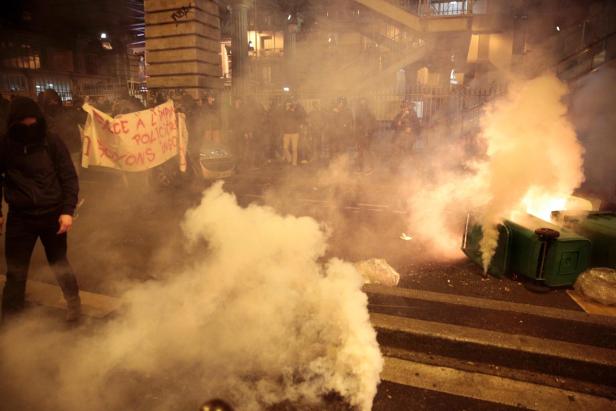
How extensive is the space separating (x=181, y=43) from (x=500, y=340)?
394 inches

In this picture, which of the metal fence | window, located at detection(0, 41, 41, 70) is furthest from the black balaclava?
window, located at detection(0, 41, 41, 70)

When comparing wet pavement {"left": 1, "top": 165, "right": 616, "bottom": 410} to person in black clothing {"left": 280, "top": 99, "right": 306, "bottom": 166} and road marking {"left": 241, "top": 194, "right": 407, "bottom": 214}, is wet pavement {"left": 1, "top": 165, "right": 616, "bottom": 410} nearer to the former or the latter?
road marking {"left": 241, "top": 194, "right": 407, "bottom": 214}

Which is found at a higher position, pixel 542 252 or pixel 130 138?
pixel 130 138

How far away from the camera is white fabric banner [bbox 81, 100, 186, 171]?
6750 millimetres

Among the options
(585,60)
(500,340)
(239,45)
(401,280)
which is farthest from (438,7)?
(500,340)

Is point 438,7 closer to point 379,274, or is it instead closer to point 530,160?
point 530,160

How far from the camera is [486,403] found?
9.52 feet

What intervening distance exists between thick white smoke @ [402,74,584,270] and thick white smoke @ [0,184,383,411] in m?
2.23

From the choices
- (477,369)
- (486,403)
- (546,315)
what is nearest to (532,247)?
(546,315)

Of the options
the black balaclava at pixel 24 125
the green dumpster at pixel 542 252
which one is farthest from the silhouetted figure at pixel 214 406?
the green dumpster at pixel 542 252

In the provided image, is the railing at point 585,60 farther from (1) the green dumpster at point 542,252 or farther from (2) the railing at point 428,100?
(1) the green dumpster at point 542,252

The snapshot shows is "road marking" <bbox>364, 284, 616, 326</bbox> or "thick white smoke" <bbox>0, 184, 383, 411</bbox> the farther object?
"road marking" <bbox>364, 284, 616, 326</bbox>

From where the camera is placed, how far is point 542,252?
4188mm

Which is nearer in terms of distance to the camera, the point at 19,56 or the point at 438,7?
Result: the point at 19,56
